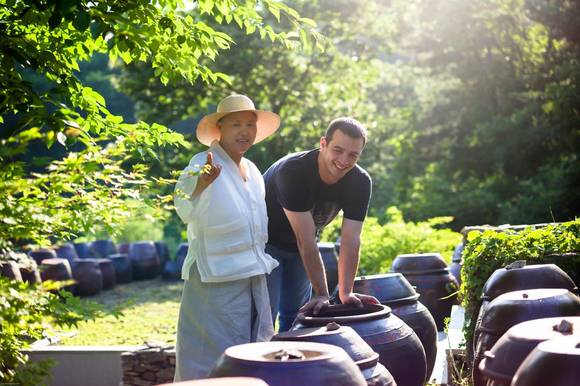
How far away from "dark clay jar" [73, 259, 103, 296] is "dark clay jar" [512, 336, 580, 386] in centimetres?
1561

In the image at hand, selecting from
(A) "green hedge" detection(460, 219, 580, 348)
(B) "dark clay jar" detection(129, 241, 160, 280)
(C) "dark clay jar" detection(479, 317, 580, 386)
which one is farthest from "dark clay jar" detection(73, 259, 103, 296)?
(C) "dark clay jar" detection(479, 317, 580, 386)

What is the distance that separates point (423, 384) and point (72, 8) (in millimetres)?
2933

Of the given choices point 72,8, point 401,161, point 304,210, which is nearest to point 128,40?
point 72,8

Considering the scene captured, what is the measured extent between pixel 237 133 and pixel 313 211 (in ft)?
2.83

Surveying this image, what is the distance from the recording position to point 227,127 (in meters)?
5.23

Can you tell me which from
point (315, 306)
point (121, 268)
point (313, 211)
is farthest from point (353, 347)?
point (121, 268)

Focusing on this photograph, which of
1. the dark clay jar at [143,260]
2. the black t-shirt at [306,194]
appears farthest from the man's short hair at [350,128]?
the dark clay jar at [143,260]

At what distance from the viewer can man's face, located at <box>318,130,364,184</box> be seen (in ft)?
16.9

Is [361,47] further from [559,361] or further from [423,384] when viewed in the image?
[559,361]

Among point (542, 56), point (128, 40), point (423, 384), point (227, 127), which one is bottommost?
point (423, 384)

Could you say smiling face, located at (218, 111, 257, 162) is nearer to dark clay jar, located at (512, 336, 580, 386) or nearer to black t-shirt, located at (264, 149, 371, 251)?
black t-shirt, located at (264, 149, 371, 251)

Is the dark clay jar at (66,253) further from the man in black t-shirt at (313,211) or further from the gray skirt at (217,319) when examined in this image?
the gray skirt at (217,319)

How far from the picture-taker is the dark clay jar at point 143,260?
22594mm

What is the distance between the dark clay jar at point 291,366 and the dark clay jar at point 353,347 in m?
0.59
